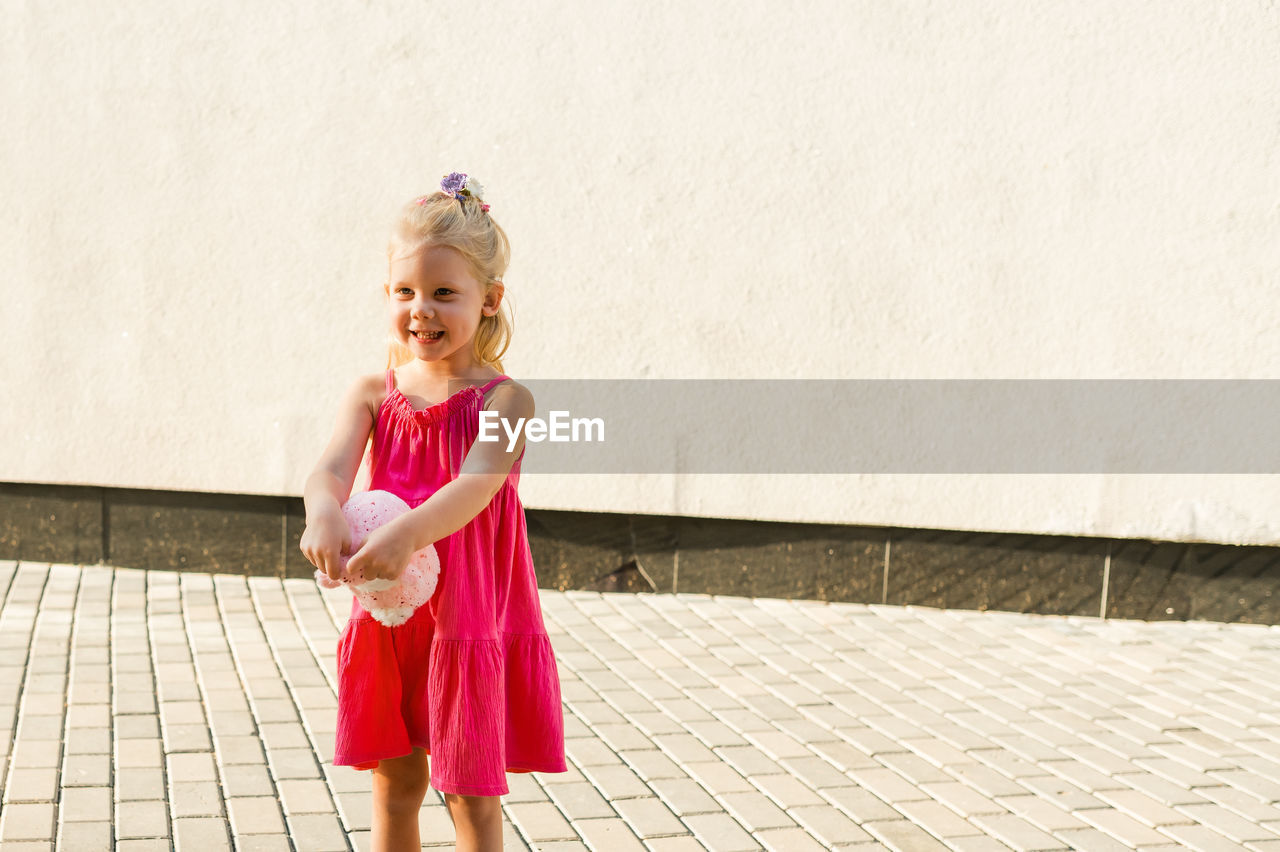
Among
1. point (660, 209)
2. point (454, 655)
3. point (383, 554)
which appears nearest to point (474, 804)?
point (454, 655)

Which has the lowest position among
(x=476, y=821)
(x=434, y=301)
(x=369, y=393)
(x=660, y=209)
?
(x=476, y=821)

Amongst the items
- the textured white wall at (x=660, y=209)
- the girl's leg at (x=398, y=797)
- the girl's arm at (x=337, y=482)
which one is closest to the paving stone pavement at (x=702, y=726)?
the textured white wall at (x=660, y=209)

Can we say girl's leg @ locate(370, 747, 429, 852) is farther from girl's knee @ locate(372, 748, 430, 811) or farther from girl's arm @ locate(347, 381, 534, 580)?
girl's arm @ locate(347, 381, 534, 580)

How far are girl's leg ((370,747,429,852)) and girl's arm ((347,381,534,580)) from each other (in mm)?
525

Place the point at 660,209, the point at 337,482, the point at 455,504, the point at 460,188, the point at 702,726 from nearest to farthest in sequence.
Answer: the point at 455,504
the point at 337,482
the point at 460,188
the point at 702,726
the point at 660,209

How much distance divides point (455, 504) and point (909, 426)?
13.0ft

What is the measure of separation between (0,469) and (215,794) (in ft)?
10.9

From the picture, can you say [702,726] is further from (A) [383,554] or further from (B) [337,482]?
(A) [383,554]

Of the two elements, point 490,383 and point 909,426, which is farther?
point 909,426

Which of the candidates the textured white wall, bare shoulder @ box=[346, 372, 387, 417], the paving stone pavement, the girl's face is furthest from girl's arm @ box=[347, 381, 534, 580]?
the textured white wall

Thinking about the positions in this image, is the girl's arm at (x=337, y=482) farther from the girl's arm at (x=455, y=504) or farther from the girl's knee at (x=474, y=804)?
the girl's knee at (x=474, y=804)

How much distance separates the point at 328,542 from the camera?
233 cm

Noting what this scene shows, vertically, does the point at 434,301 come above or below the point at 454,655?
above

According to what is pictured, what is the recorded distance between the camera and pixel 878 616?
597 cm
